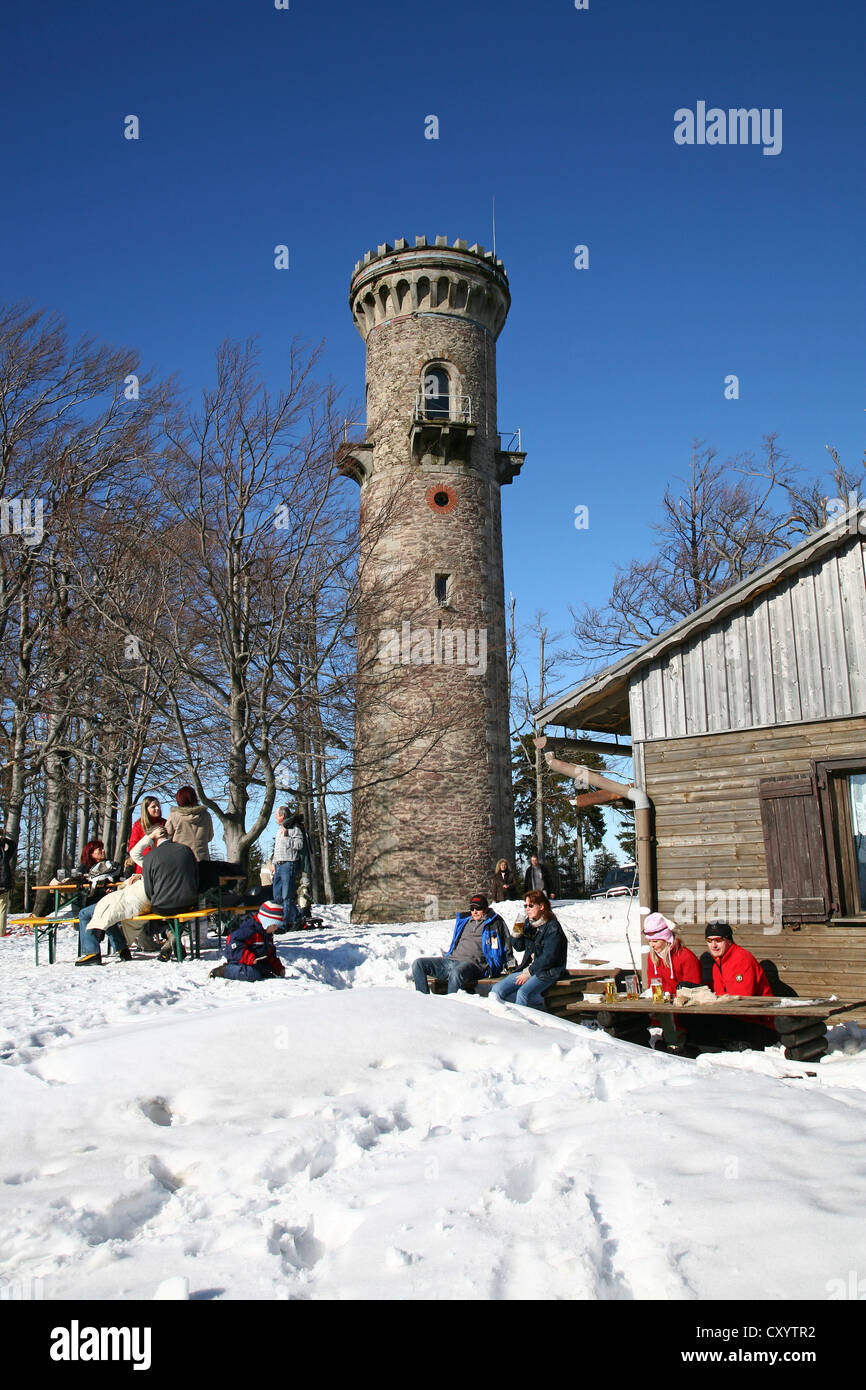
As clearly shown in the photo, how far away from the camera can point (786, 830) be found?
10750 millimetres

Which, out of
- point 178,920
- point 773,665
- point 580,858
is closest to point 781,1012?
point 773,665

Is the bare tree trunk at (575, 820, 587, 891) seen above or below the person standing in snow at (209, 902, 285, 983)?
above

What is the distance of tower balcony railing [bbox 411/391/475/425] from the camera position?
24625mm

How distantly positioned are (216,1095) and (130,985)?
4.51 metres

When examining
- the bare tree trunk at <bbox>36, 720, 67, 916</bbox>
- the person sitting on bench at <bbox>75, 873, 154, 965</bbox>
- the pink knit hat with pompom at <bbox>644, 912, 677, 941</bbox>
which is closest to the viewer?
the pink knit hat with pompom at <bbox>644, 912, 677, 941</bbox>

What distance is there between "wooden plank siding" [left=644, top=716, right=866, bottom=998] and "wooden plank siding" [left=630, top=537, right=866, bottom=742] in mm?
203

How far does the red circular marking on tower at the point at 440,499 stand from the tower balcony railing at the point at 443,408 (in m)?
1.75

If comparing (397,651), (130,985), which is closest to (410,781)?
(397,651)

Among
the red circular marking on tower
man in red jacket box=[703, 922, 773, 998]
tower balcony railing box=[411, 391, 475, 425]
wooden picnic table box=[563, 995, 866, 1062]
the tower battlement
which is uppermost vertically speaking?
the tower battlement

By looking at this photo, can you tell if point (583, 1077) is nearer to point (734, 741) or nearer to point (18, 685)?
point (734, 741)

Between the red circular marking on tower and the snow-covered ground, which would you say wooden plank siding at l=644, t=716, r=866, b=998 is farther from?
the red circular marking on tower

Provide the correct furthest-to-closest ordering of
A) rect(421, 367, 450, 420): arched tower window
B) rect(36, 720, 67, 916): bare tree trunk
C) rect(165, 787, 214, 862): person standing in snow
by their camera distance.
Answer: rect(421, 367, 450, 420): arched tower window < rect(36, 720, 67, 916): bare tree trunk < rect(165, 787, 214, 862): person standing in snow

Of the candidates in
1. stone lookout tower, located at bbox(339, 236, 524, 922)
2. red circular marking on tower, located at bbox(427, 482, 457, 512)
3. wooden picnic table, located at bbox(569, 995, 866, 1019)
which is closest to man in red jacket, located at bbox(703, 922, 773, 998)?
wooden picnic table, located at bbox(569, 995, 866, 1019)

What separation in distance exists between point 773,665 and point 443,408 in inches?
635
